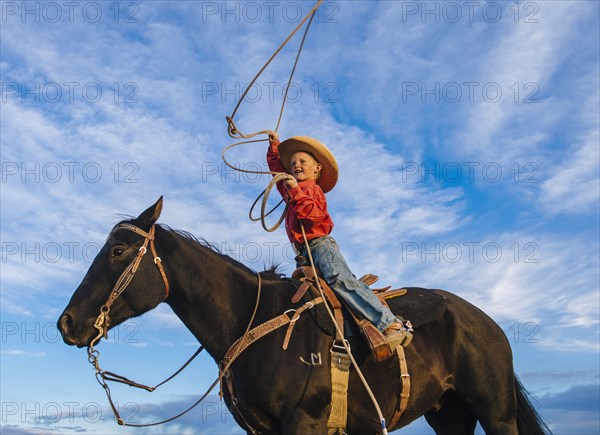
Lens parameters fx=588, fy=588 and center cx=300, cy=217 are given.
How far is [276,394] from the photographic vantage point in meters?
6.09

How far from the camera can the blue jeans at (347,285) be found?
657cm

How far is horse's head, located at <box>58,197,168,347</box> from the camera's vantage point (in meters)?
6.19

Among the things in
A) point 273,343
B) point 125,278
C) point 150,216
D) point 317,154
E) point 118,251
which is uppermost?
point 317,154

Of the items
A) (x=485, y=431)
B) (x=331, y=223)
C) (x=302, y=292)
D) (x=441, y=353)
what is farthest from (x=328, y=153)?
(x=485, y=431)

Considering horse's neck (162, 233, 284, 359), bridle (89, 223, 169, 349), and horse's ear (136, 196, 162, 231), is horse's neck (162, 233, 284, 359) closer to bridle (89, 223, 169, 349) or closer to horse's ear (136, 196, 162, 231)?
bridle (89, 223, 169, 349)

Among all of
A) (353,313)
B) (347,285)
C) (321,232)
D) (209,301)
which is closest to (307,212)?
(321,232)

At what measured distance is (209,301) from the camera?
667 centimetres

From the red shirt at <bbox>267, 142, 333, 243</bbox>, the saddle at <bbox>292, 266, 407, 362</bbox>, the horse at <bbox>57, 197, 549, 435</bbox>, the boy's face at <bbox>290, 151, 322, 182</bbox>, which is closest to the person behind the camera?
the horse at <bbox>57, 197, 549, 435</bbox>

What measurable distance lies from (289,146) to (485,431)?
449 centimetres

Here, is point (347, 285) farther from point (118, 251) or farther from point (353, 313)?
point (118, 251)

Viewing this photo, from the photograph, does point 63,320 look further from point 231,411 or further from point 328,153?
point 328,153

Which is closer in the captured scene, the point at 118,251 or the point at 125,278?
the point at 125,278

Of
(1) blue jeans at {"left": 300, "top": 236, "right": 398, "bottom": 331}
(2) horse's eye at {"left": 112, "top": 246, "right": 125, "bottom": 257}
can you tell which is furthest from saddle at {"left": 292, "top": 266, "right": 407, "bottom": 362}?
(2) horse's eye at {"left": 112, "top": 246, "right": 125, "bottom": 257}

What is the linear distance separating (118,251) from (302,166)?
101 inches
